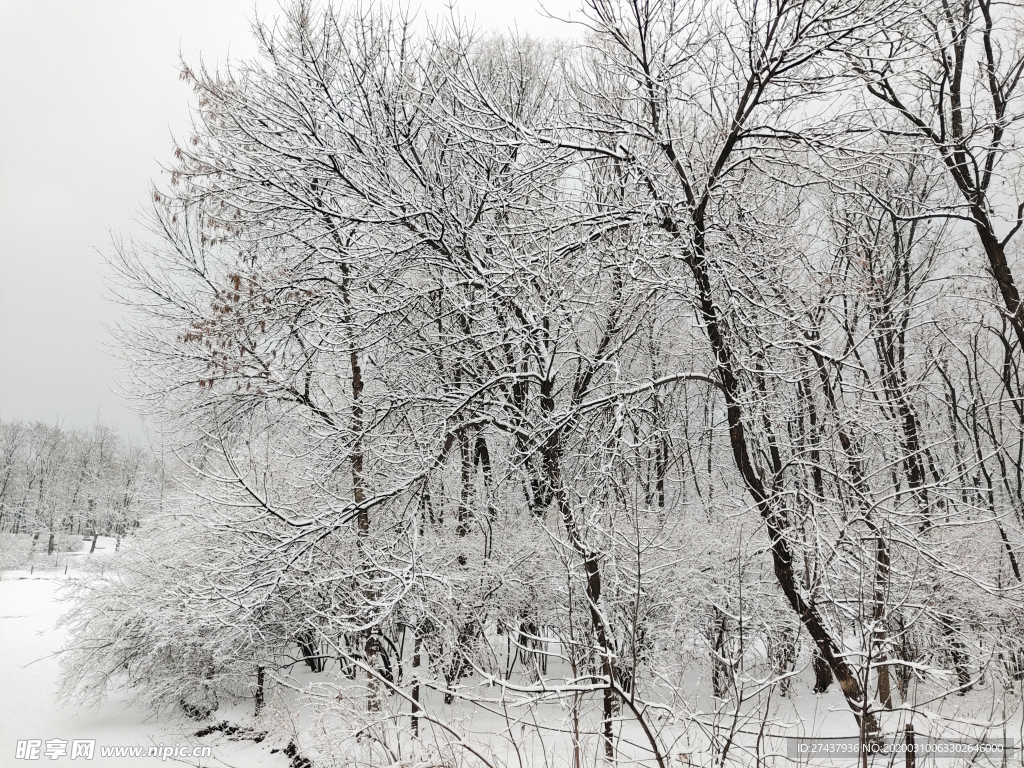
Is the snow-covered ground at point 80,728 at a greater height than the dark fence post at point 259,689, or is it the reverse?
the dark fence post at point 259,689

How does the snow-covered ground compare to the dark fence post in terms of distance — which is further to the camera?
the dark fence post

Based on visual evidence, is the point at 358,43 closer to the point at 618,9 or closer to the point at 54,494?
the point at 618,9

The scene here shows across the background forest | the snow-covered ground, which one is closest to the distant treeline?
the snow-covered ground

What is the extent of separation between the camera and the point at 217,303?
862 centimetres

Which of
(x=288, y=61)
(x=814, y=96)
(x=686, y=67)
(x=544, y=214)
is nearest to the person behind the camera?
(x=814, y=96)

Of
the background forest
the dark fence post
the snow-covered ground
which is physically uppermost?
the background forest

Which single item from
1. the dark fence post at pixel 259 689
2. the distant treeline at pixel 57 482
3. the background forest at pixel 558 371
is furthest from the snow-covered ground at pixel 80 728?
the distant treeline at pixel 57 482

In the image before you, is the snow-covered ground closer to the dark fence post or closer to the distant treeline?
the dark fence post

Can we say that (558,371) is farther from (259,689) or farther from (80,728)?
(80,728)

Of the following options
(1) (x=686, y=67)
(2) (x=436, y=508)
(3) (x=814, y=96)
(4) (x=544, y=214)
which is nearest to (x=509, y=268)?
(4) (x=544, y=214)

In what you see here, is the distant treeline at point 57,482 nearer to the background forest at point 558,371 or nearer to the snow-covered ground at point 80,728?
the snow-covered ground at point 80,728

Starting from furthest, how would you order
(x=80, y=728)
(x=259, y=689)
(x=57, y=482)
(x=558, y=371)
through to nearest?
(x=57, y=482) → (x=259, y=689) → (x=80, y=728) → (x=558, y=371)

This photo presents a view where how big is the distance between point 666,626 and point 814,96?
7.38 m

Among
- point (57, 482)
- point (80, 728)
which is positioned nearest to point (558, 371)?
point (80, 728)
